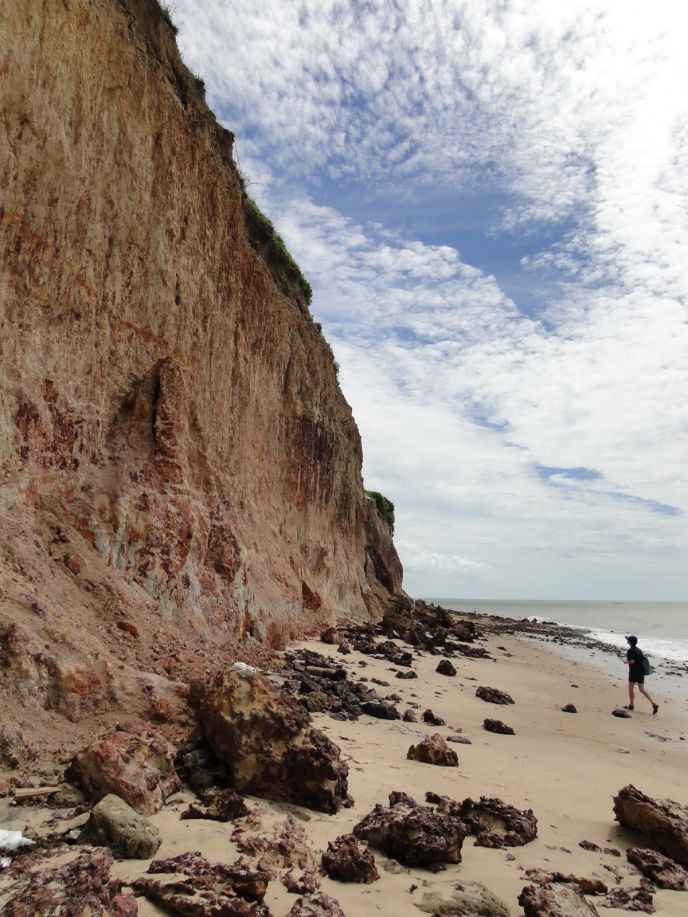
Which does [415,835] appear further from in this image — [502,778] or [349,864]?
[502,778]

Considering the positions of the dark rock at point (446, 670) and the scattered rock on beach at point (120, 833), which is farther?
the dark rock at point (446, 670)

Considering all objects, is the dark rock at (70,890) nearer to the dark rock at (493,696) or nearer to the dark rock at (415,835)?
the dark rock at (415,835)

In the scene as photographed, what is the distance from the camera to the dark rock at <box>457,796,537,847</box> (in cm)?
534

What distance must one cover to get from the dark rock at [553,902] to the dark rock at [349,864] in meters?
1.06

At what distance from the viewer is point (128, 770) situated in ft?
16.1

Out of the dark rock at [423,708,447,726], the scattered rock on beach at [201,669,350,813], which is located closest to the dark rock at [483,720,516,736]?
the dark rock at [423,708,447,726]

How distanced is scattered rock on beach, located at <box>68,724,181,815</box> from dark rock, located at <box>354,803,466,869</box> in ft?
5.58

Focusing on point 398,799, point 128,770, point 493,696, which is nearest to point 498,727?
point 493,696

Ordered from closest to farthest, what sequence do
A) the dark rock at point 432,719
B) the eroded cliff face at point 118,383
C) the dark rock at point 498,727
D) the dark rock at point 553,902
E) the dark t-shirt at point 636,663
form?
1. the dark rock at point 553,902
2. the eroded cliff face at point 118,383
3. the dark rock at point 432,719
4. the dark rock at point 498,727
5. the dark t-shirt at point 636,663

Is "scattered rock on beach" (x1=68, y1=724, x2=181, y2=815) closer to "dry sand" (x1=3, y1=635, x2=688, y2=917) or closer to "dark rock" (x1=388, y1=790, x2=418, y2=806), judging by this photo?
"dry sand" (x1=3, y1=635, x2=688, y2=917)

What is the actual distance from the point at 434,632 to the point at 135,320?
22955 mm

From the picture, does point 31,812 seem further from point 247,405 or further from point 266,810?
point 247,405

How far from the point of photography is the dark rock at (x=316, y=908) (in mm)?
3699

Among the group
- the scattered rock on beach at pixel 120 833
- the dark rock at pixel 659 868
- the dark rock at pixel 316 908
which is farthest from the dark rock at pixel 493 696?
the scattered rock on beach at pixel 120 833
